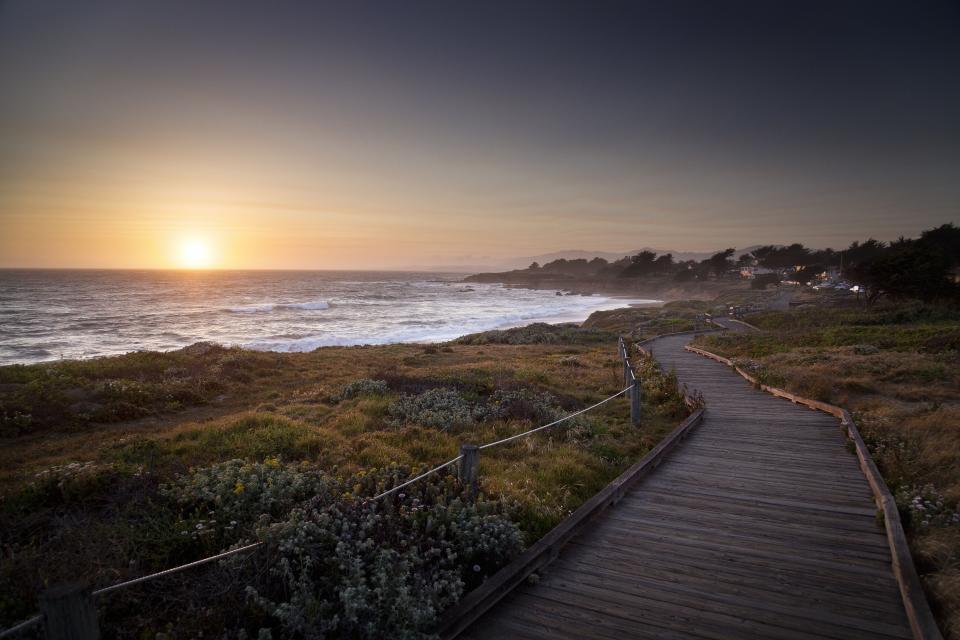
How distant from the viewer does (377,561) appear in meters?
4.32

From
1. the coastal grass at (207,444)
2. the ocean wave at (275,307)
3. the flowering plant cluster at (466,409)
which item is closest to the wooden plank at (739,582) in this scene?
the coastal grass at (207,444)

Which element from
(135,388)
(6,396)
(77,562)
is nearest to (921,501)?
(77,562)

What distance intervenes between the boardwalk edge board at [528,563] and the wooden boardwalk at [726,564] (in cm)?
10

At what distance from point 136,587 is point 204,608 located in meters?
1.05

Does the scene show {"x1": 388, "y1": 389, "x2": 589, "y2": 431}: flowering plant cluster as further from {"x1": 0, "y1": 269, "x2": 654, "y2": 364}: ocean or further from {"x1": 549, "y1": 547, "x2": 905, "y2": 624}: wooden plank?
{"x1": 0, "y1": 269, "x2": 654, "y2": 364}: ocean

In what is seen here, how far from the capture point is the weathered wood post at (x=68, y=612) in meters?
2.72

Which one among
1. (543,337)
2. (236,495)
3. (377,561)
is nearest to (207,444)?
(236,495)

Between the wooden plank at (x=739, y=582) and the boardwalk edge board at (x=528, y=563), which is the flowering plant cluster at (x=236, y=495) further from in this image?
the wooden plank at (x=739, y=582)

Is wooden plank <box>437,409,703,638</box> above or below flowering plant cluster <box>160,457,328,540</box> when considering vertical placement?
below

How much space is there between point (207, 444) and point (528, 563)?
26.0 ft

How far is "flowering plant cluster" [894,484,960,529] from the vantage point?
5.68 metres

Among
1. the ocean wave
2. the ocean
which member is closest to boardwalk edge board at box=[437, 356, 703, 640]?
the ocean

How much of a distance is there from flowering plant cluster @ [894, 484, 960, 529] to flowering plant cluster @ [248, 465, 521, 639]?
504 centimetres

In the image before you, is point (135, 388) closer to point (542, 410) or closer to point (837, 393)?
point (542, 410)
